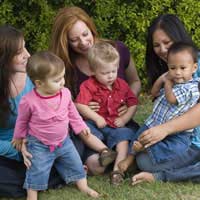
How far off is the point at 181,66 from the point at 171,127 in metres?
0.46

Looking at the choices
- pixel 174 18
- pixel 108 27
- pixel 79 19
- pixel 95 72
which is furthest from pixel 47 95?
pixel 108 27

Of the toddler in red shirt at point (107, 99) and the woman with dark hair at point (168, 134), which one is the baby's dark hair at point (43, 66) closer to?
the toddler in red shirt at point (107, 99)

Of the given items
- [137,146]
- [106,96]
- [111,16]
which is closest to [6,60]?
[106,96]

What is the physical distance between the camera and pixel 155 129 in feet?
14.5

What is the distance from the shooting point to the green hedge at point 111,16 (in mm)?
6785

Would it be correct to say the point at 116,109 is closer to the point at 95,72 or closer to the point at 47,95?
the point at 95,72

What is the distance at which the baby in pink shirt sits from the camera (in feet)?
13.4

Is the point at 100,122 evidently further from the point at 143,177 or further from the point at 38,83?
the point at 38,83

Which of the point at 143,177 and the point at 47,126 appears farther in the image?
the point at 143,177

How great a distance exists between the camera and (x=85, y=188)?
437 cm

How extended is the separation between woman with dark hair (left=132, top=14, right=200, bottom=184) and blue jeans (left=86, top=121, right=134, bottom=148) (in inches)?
8.6

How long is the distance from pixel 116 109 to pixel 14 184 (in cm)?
105

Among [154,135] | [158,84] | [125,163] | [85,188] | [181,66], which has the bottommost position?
[85,188]

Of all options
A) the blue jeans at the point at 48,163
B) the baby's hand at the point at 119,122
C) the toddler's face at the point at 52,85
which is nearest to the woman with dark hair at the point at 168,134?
the baby's hand at the point at 119,122
